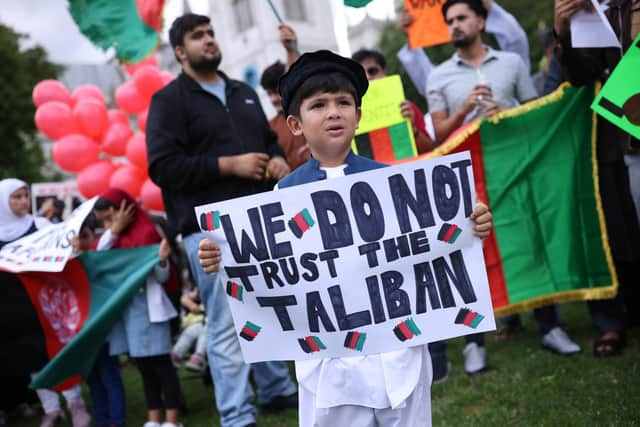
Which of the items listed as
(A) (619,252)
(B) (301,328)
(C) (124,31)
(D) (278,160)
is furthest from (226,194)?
(C) (124,31)

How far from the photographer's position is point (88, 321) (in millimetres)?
4395

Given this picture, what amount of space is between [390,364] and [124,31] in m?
4.77

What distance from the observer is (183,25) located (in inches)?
155

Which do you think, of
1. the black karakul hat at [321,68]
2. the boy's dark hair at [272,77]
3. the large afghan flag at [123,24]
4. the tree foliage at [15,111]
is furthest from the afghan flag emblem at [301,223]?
the tree foliage at [15,111]

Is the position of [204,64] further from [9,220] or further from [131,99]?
[131,99]

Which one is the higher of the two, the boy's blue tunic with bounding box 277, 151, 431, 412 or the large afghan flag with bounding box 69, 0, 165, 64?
the large afghan flag with bounding box 69, 0, 165, 64

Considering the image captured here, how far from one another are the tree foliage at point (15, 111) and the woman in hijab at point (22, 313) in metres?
18.1

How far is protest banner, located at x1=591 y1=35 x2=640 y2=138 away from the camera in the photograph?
2930 millimetres

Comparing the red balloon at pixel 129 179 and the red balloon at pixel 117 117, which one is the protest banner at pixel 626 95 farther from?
the red balloon at pixel 117 117

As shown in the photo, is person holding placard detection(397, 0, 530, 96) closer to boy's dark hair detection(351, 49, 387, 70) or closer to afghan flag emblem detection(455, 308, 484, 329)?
boy's dark hair detection(351, 49, 387, 70)

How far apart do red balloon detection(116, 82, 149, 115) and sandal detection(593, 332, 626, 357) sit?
643 cm

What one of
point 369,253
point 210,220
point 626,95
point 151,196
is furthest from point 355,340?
point 151,196

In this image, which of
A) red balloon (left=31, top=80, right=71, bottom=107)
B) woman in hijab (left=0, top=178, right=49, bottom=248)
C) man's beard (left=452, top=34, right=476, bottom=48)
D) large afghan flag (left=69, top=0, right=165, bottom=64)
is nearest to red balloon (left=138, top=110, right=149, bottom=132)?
red balloon (left=31, top=80, right=71, bottom=107)

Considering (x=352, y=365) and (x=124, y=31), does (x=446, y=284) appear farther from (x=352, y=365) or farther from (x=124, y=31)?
(x=124, y=31)
